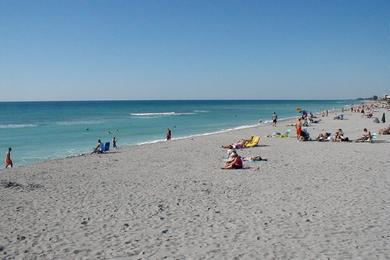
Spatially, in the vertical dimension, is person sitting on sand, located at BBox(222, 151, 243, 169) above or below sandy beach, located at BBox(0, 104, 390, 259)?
above

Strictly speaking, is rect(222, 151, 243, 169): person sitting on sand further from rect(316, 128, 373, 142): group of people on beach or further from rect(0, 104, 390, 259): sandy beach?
rect(316, 128, 373, 142): group of people on beach

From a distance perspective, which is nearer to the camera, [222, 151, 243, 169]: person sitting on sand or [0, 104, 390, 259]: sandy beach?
[0, 104, 390, 259]: sandy beach

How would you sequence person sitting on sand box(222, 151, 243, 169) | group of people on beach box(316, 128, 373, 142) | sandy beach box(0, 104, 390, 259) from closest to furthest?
Answer: sandy beach box(0, 104, 390, 259) → person sitting on sand box(222, 151, 243, 169) → group of people on beach box(316, 128, 373, 142)

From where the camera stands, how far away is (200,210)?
8.98 m

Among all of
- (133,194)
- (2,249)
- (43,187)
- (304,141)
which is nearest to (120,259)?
(2,249)

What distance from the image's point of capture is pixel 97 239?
23.4 ft

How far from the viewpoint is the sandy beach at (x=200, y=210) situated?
657 cm

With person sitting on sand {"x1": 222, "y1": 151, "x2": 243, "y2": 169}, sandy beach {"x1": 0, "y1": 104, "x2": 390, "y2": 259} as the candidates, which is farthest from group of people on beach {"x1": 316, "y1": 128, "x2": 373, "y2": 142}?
person sitting on sand {"x1": 222, "y1": 151, "x2": 243, "y2": 169}

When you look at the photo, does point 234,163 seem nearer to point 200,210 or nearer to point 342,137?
point 200,210

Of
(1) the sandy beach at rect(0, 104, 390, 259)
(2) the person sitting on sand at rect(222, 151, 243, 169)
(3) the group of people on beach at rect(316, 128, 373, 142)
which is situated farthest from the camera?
(3) the group of people on beach at rect(316, 128, 373, 142)

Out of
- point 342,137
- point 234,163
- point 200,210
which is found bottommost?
point 200,210

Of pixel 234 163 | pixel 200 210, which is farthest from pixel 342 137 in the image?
pixel 200 210

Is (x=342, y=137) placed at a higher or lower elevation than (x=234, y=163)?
higher

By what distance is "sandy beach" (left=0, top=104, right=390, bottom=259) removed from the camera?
21.6 ft
